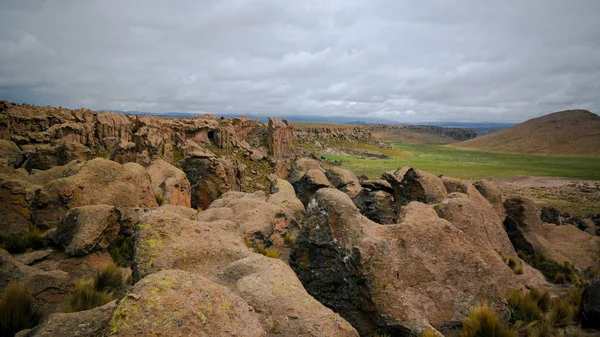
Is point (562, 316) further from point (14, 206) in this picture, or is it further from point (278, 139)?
point (278, 139)

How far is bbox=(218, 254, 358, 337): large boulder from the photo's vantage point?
20.0ft

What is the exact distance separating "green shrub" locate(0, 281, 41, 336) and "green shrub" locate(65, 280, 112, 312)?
66 centimetres

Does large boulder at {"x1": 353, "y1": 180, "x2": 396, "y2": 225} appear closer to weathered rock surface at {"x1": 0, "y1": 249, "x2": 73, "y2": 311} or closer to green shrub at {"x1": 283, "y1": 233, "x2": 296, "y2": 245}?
green shrub at {"x1": 283, "y1": 233, "x2": 296, "y2": 245}

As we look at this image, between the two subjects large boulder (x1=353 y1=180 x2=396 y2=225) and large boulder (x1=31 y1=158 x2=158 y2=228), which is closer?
large boulder (x1=31 y1=158 x2=158 y2=228)

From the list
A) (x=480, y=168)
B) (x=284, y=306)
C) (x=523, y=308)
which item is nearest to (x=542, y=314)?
(x=523, y=308)

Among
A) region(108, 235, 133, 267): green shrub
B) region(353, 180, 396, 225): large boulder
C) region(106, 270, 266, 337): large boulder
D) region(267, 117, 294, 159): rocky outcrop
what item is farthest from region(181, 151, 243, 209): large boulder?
region(267, 117, 294, 159): rocky outcrop

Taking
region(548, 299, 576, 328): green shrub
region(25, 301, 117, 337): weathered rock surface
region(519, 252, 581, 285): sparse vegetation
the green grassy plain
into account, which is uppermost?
region(25, 301, 117, 337): weathered rock surface

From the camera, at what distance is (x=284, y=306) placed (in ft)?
21.3

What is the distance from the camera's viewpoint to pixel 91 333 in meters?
5.48

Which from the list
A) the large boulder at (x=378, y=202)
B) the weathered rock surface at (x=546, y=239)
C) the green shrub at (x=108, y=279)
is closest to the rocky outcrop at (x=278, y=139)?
the large boulder at (x=378, y=202)

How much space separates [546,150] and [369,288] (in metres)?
232

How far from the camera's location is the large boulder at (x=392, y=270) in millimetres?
8547

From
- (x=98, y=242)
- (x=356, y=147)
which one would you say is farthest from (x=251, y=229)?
(x=356, y=147)

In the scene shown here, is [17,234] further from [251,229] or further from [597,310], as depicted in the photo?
[597,310]
